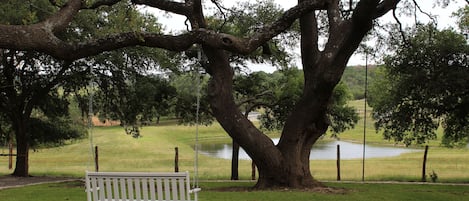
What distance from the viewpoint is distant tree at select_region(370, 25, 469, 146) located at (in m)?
12.9

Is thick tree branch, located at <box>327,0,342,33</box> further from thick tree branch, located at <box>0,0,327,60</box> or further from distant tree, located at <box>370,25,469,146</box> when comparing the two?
distant tree, located at <box>370,25,469,146</box>

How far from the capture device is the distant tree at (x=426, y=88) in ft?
42.4

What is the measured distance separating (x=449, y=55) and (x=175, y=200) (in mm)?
10219

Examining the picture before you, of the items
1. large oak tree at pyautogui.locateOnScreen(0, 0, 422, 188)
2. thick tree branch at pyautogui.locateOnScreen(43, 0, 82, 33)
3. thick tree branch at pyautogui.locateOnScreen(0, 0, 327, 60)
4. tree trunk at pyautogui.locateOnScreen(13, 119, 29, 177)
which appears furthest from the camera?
tree trunk at pyautogui.locateOnScreen(13, 119, 29, 177)

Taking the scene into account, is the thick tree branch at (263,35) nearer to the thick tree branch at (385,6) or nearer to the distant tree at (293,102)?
the thick tree branch at (385,6)

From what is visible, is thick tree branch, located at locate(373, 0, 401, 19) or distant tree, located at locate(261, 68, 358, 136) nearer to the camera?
thick tree branch, located at locate(373, 0, 401, 19)

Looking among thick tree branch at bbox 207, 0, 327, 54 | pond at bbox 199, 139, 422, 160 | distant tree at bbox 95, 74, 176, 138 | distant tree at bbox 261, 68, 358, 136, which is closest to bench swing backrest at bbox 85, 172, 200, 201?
thick tree branch at bbox 207, 0, 327, 54

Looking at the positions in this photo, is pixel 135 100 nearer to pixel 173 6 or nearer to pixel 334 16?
pixel 173 6

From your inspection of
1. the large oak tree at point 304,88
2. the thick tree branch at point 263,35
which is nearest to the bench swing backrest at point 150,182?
the thick tree branch at point 263,35

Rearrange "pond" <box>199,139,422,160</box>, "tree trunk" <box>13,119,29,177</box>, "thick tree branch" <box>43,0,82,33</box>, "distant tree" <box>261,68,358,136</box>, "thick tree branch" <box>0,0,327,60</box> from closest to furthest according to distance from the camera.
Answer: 1. "thick tree branch" <box>0,0,327,60</box>
2. "thick tree branch" <box>43,0,82,33</box>
3. "distant tree" <box>261,68,358,136</box>
4. "tree trunk" <box>13,119,29,177</box>
5. "pond" <box>199,139,422,160</box>

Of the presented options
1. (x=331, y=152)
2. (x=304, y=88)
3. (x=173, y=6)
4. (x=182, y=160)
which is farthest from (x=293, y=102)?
(x=331, y=152)

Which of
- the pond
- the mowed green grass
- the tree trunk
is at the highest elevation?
the tree trunk

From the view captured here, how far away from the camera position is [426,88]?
522 inches

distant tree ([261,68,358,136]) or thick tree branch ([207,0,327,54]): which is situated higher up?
thick tree branch ([207,0,327,54])
